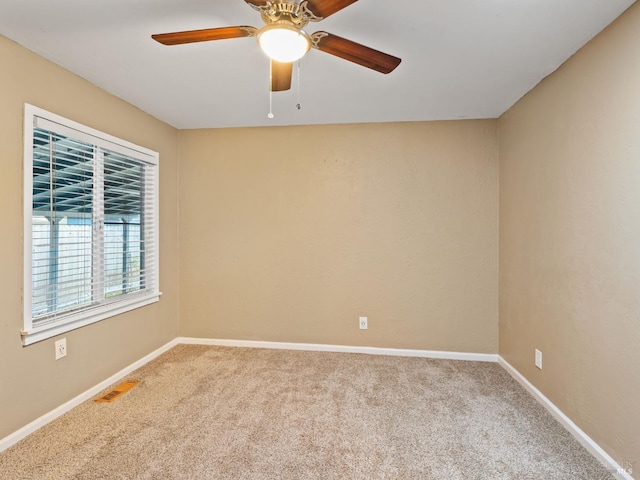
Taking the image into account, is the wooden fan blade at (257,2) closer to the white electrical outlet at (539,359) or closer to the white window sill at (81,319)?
the white window sill at (81,319)

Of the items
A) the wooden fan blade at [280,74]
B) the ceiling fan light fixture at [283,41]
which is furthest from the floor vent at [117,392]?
the ceiling fan light fixture at [283,41]

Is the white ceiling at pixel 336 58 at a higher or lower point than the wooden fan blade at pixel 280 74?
higher

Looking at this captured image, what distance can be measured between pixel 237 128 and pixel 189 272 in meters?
1.60

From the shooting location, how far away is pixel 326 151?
337 centimetres

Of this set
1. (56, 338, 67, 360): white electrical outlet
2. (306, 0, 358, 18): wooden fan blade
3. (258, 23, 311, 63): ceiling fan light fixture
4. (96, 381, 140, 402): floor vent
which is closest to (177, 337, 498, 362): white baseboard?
(96, 381, 140, 402): floor vent

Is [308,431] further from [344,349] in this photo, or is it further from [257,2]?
[257,2]

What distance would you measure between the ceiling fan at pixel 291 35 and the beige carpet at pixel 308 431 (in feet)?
6.54

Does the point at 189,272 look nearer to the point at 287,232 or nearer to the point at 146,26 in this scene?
the point at 287,232

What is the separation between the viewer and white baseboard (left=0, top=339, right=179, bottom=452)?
190 cm

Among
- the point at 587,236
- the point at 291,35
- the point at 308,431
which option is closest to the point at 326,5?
the point at 291,35

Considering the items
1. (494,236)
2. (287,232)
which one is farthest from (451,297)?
(287,232)

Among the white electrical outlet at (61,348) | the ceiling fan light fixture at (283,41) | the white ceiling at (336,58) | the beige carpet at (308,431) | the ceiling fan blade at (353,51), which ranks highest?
the white ceiling at (336,58)

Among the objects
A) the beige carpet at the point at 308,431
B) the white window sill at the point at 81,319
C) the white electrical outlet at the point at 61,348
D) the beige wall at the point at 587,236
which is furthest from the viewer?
the white electrical outlet at the point at 61,348

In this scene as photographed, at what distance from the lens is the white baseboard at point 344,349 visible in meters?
3.21
